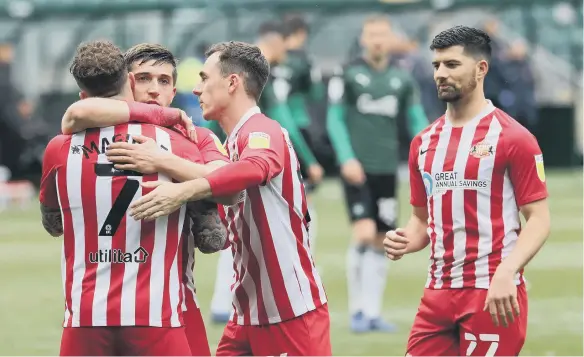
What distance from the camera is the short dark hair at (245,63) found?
18.6 ft

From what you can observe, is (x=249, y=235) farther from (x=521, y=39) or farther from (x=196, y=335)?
(x=521, y=39)

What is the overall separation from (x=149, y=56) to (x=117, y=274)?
1.11 m

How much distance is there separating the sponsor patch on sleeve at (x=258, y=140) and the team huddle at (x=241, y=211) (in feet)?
0.04

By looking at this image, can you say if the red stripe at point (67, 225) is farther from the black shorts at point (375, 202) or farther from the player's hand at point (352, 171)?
the black shorts at point (375, 202)

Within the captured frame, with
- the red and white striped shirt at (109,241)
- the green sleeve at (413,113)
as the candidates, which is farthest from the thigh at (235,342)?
the green sleeve at (413,113)

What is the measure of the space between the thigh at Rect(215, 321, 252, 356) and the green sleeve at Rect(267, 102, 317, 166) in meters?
5.19

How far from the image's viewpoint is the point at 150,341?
4.98 m

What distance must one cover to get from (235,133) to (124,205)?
881 mm

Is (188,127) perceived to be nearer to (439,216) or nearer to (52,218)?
(52,218)

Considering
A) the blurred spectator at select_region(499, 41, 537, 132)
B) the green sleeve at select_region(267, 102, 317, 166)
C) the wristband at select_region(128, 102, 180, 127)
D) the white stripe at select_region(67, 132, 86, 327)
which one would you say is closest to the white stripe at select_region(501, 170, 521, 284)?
the wristband at select_region(128, 102, 180, 127)

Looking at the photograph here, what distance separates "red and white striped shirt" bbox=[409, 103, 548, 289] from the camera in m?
5.67

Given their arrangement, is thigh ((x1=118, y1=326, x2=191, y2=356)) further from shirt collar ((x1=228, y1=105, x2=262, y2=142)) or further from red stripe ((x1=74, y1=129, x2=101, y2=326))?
shirt collar ((x1=228, y1=105, x2=262, y2=142))

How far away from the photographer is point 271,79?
1122 cm

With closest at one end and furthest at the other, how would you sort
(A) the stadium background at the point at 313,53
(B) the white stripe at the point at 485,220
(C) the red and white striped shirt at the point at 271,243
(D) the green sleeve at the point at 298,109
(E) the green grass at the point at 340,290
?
(C) the red and white striped shirt at the point at 271,243, (B) the white stripe at the point at 485,220, (E) the green grass at the point at 340,290, (D) the green sleeve at the point at 298,109, (A) the stadium background at the point at 313,53
